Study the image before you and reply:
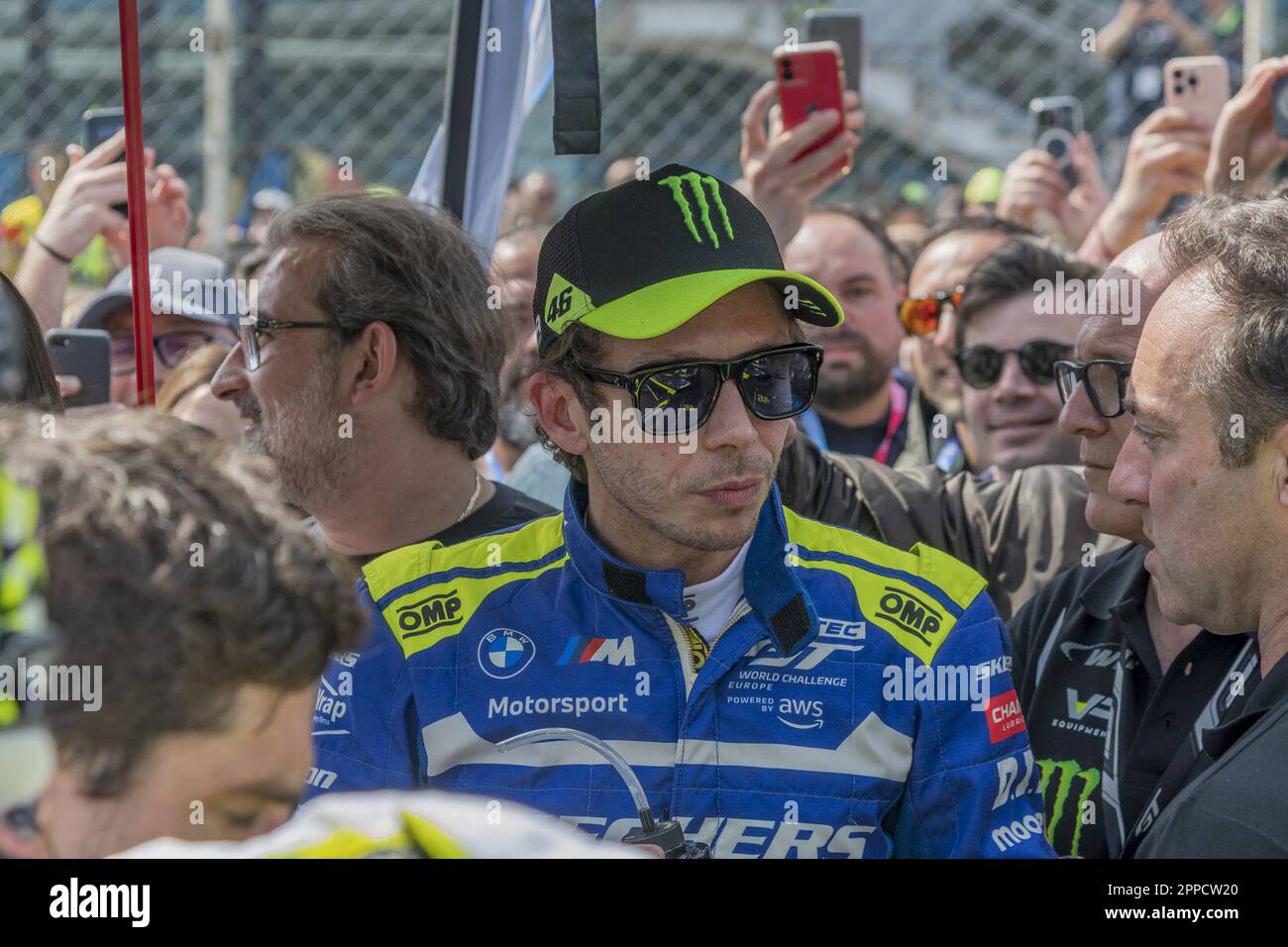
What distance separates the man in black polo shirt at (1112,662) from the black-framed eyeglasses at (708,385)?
0.63 metres

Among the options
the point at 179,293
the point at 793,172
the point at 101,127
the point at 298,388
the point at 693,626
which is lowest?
the point at 693,626

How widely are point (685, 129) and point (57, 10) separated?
3941mm

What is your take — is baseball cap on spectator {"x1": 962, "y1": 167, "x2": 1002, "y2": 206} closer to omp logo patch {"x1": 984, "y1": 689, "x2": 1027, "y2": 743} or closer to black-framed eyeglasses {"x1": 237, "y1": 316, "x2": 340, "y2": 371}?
black-framed eyeglasses {"x1": 237, "y1": 316, "x2": 340, "y2": 371}

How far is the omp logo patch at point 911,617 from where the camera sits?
1.93 m

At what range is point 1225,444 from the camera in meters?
1.84

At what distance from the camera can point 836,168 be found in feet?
10.3

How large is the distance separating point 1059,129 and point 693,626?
3.37 meters

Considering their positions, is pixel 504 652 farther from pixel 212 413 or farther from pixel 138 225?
pixel 212 413

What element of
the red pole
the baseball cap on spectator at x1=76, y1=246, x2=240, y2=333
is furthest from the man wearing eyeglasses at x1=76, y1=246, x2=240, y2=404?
the red pole

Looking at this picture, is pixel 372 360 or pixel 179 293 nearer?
pixel 372 360

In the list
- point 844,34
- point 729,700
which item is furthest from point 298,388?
point 844,34

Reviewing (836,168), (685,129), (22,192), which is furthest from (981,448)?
(685,129)

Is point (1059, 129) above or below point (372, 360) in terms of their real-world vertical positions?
above
